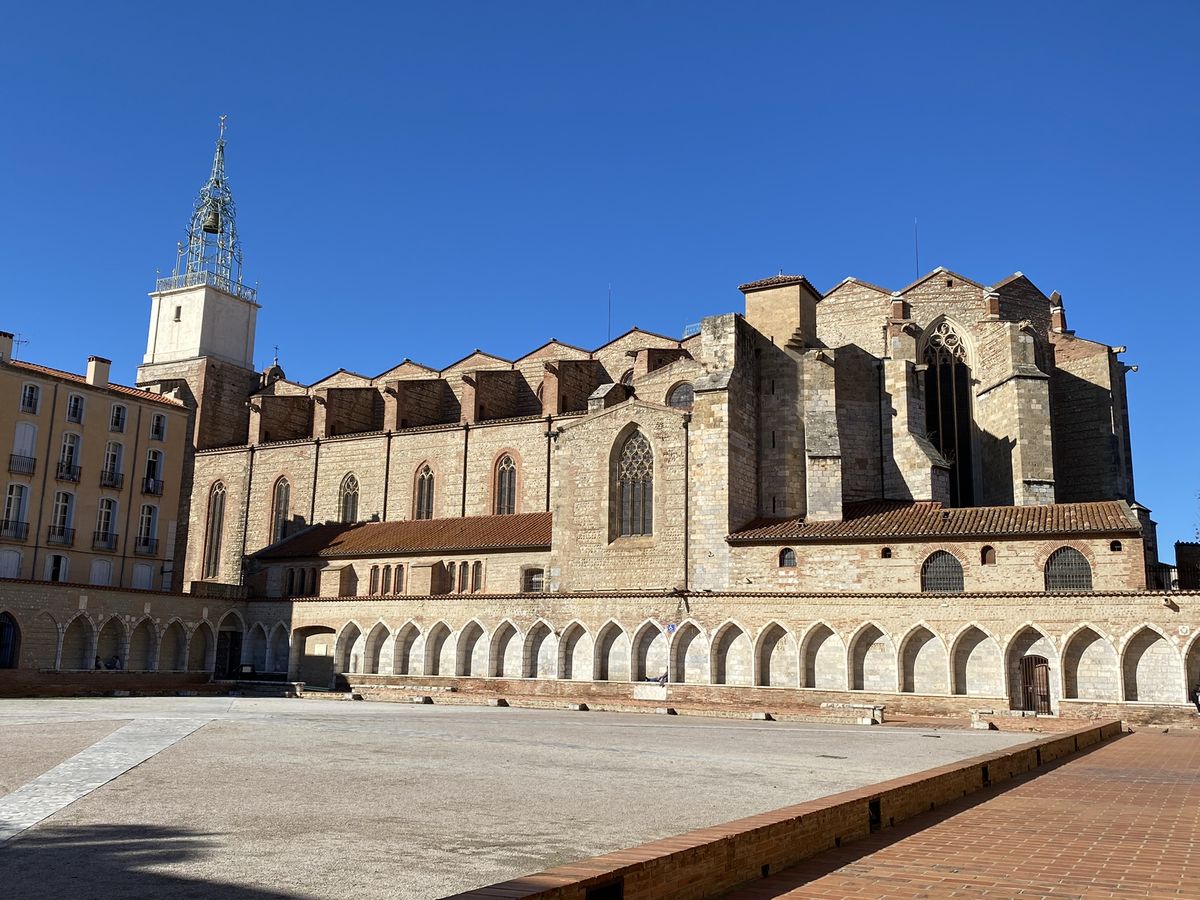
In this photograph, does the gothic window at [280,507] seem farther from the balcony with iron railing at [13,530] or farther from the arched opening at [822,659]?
the arched opening at [822,659]

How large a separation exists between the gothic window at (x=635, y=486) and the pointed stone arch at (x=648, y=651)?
3.87m

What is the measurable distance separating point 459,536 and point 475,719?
18.7 metres

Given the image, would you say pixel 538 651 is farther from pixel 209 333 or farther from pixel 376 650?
pixel 209 333

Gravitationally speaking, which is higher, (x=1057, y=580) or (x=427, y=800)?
(x=1057, y=580)

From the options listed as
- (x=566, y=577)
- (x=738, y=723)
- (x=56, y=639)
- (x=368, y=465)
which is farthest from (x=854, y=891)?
(x=368, y=465)

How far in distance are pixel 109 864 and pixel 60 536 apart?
38935 millimetres

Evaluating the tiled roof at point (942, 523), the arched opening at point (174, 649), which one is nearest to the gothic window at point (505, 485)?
the arched opening at point (174, 649)

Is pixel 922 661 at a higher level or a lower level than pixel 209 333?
lower

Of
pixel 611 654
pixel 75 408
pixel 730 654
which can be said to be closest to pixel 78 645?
pixel 75 408

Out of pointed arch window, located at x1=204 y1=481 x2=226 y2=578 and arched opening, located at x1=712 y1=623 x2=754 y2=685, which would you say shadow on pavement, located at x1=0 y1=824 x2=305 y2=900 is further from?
pointed arch window, located at x1=204 y1=481 x2=226 y2=578

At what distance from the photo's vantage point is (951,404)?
4091cm

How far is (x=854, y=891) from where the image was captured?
685cm

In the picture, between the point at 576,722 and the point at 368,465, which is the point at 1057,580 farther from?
the point at 368,465

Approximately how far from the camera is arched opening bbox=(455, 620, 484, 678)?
39750mm
